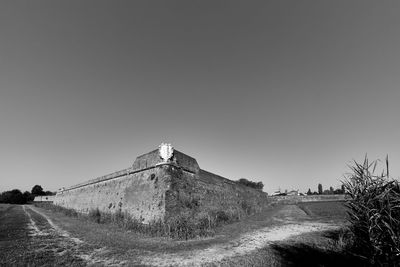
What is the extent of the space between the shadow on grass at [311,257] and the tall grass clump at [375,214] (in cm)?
125

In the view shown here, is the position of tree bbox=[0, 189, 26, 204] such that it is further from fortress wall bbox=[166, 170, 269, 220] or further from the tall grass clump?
the tall grass clump

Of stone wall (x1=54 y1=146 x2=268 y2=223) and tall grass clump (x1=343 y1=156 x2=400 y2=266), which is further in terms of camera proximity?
stone wall (x1=54 y1=146 x2=268 y2=223)

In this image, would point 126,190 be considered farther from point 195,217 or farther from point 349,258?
point 349,258

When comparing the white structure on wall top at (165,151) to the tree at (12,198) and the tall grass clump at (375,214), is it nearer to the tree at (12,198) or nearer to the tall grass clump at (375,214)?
the tall grass clump at (375,214)

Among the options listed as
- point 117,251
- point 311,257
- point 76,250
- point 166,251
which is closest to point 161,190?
point 166,251

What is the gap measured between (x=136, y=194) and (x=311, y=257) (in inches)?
381

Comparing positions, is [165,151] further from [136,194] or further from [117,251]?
[117,251]

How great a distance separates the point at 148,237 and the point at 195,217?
3.55 m

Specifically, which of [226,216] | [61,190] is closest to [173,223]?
[226,216]

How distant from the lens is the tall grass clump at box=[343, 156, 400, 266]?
135 inches

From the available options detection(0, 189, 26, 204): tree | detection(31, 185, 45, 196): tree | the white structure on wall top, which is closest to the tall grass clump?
the white structure on wall top

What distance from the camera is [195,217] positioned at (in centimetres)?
1182

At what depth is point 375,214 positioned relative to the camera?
3719 millimetres

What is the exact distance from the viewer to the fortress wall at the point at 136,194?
11148 millimetres
